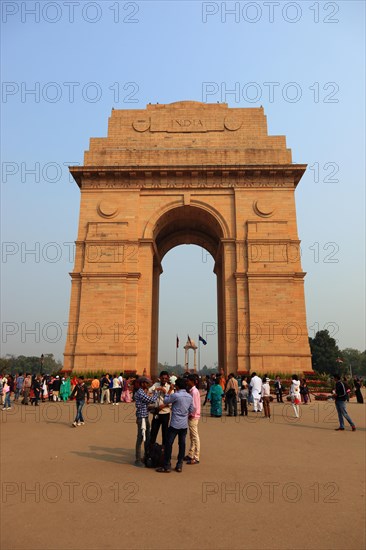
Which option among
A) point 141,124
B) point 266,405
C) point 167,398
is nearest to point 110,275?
point 141,124

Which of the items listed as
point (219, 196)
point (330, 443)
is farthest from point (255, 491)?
point (219, 196)

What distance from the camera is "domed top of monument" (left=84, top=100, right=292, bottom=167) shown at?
Result: 1053 inches

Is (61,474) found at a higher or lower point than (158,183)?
lower

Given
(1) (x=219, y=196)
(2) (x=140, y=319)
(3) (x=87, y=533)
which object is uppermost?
(1) (x=219, y=196)

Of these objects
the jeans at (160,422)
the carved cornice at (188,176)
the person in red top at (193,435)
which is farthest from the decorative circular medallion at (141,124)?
the jeans at (160,422)

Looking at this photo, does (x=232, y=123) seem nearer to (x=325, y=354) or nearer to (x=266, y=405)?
(x=266, y=405)

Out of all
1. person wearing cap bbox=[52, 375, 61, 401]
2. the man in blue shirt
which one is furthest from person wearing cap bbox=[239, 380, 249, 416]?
person wearing cap bbox=[52, 375, 61, 401]

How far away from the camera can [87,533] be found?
4.45 meters

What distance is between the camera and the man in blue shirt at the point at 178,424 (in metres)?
6.86

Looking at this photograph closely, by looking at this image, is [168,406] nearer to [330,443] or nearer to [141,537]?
[141,537]

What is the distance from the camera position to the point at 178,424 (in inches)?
275

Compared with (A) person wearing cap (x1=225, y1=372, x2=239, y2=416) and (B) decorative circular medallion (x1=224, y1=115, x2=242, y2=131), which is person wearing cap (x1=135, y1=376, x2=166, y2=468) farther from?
(B) decorative circular medallion (x1=224, y1=115, x2=242, y2=131)

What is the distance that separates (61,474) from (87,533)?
7.80ft

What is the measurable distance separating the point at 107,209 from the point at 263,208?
10507 mm
